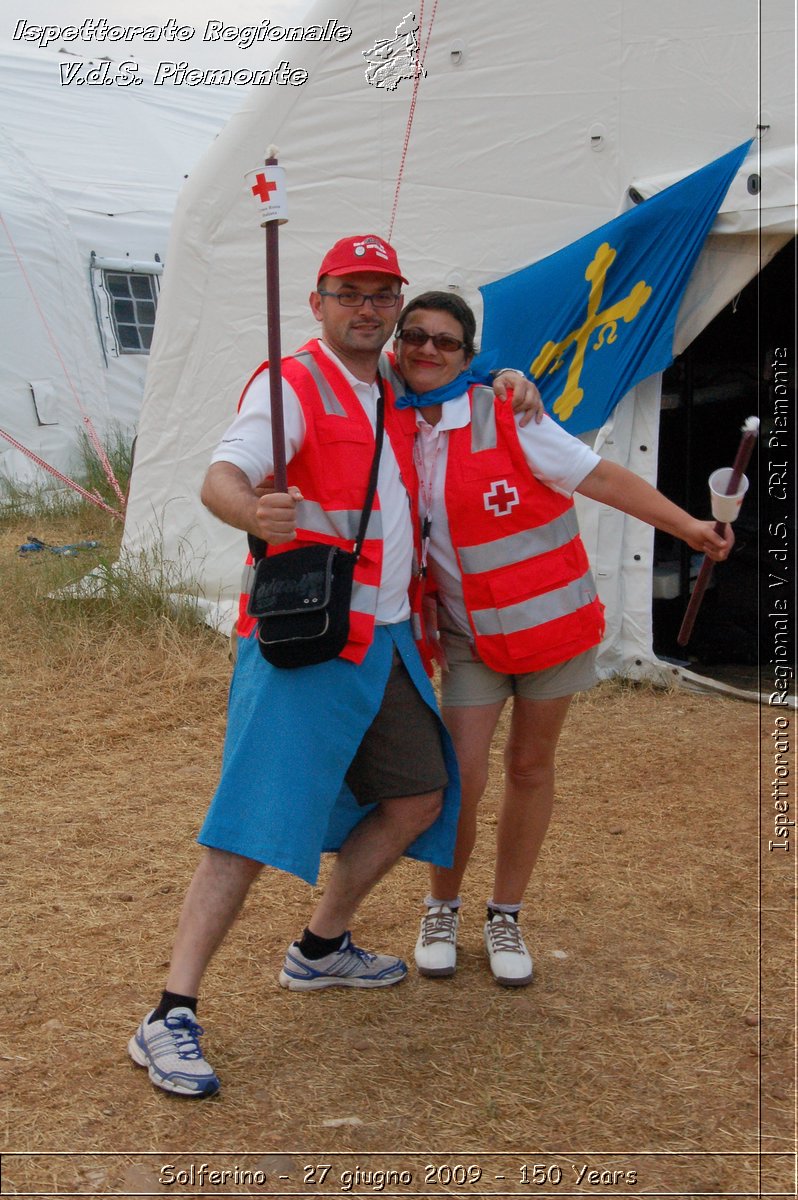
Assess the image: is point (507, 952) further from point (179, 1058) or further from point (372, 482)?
point (372, 482)

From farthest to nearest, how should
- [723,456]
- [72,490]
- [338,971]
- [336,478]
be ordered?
[72,490], [723,456], [338,971], [336,478]

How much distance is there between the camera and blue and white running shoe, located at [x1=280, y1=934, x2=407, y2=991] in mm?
3057

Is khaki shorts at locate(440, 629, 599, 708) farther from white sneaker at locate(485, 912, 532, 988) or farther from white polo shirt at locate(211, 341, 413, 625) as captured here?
white sneaker at locate(485, 912, 532, 988)

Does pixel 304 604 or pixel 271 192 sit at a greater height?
pixel 271 192

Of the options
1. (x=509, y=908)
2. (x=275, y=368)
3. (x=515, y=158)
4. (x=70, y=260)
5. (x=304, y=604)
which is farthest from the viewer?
(x=70, y=260)

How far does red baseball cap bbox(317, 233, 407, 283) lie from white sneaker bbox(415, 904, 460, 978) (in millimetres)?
1588

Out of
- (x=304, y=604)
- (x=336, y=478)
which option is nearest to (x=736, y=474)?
(x=336, y=478)

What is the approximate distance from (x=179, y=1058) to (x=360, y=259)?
1712 mm

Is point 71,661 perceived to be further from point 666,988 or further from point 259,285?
point 666,988

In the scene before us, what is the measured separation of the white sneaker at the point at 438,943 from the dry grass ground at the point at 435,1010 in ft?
0.15

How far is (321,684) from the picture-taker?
2.56m

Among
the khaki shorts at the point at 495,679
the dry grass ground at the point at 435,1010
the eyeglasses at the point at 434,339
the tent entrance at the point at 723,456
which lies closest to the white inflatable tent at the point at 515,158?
the tent entrance at the point at 723,456

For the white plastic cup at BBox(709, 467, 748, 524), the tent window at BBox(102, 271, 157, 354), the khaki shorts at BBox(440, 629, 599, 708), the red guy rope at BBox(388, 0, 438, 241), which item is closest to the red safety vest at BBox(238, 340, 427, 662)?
the khaki shorts at BBox(440, 629, 599, 708)

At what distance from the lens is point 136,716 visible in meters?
5.39
